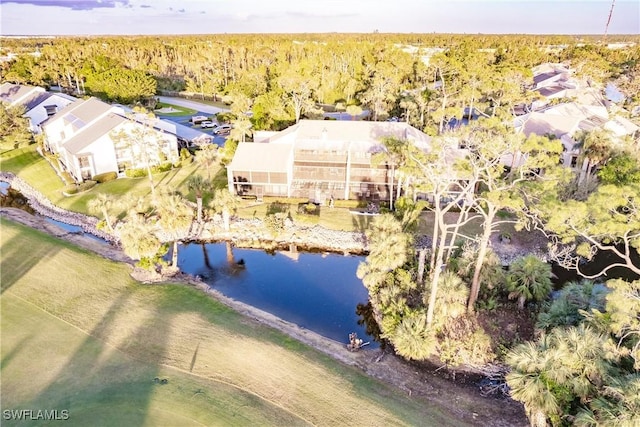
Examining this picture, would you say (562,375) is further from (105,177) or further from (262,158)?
(105,177)

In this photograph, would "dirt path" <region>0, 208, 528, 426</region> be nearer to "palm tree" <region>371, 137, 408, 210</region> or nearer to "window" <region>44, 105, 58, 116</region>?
"palm tree" <region>371, 137, 408, 210</region>

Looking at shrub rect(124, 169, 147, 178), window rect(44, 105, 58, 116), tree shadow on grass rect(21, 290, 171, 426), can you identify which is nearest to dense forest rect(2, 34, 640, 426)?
shrub rect(124, 169, 147, 178)

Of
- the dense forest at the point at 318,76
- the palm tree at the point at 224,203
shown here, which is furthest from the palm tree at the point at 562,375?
the dense forest at the point at 318,76

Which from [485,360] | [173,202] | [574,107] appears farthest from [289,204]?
[574,107]

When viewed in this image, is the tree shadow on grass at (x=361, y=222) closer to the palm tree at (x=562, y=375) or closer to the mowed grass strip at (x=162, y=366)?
the mowed grass strip at (x=162, y=366)

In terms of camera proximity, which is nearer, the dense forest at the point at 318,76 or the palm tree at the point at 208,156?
the palm tree at the point at 208,156
